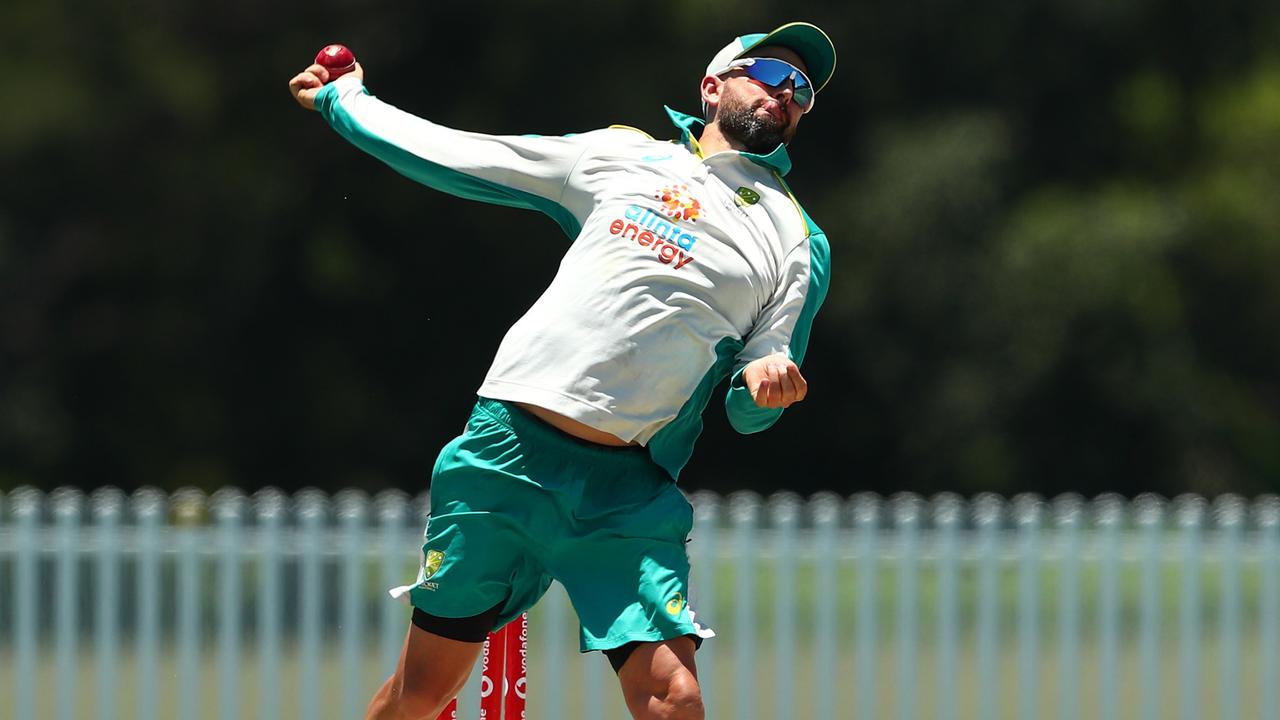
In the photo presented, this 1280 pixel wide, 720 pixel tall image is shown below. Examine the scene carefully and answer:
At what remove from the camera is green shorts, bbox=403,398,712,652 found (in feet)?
12.1

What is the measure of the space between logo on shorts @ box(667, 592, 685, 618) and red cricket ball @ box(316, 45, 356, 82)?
1402 millimetres

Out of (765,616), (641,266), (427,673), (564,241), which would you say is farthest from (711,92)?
(564,241)

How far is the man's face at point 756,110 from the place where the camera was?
12.6ft

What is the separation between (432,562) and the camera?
3.78 m

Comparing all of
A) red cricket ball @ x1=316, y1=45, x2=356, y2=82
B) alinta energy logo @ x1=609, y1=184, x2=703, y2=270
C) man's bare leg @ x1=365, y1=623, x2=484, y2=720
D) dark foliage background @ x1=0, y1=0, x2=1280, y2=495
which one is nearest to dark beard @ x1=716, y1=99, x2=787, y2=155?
alinta energy logo @ x1=609, y1=184, x2=703, y2=270

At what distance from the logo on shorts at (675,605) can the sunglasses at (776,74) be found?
3.50ft

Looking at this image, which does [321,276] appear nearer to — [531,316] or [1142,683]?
[1142,683]

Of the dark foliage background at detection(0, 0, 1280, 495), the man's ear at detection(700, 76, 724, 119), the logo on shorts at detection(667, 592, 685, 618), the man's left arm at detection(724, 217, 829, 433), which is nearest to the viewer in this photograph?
the man's left arm at detection(724, 217, 829, 433)

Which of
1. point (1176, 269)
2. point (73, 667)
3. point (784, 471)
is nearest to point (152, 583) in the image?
point (73, 667)

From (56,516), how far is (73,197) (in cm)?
855

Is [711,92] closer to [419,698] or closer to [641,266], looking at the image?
[641,266]

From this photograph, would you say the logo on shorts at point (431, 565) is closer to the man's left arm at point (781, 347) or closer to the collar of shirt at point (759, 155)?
the man's left arm at point (781, 347)

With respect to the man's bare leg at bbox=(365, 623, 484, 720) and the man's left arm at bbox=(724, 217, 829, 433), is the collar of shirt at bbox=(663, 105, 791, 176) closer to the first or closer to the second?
the man's left arm at bbox=(724, 217, 829, 433)

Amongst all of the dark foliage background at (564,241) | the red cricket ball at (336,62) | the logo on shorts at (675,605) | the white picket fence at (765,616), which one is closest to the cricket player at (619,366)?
the logo on shorts at (675,605)
